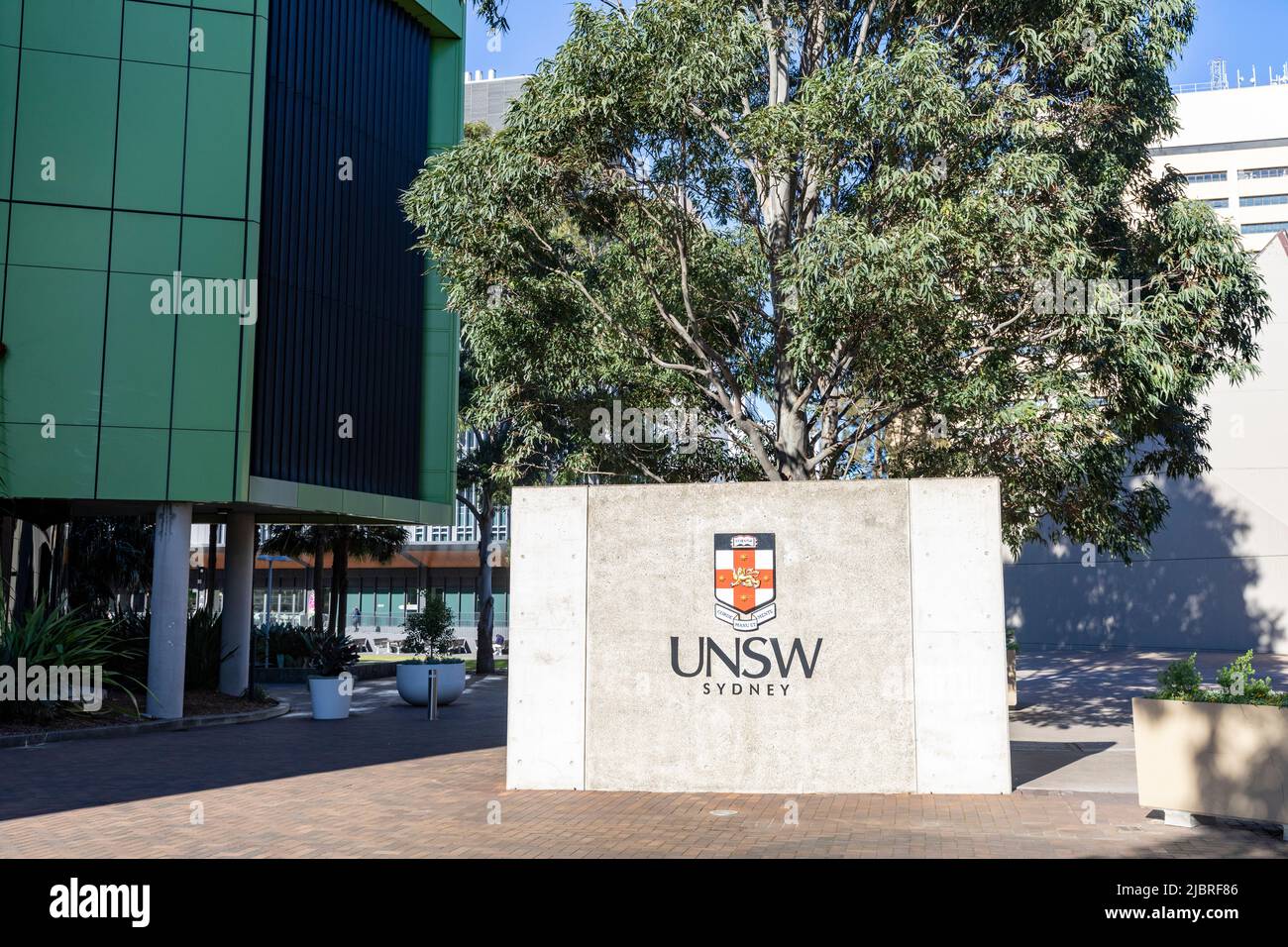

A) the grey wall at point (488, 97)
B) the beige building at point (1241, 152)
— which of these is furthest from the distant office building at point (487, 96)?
the beige building at point (1241, 152)

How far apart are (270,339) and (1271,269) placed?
1379 inches

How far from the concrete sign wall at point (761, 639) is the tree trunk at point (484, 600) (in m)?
23.3

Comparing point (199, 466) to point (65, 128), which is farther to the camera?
point (199, 466)

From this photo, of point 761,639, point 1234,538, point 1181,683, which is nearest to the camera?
point 1181,683

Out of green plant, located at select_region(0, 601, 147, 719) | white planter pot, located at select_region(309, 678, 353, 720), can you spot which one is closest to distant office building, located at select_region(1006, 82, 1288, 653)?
white planter pot, located at select_region(309, 678, 353, 720)

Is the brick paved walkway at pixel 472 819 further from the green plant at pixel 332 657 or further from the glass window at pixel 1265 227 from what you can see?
the glass window at pixel 1265 227

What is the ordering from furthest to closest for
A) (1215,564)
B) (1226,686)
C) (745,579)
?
(1215,564) < (745,579) < (1226,686)

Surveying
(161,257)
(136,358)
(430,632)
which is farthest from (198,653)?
(430,632)

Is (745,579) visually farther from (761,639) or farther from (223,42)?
(223,42)

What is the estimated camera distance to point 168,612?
66.5ft

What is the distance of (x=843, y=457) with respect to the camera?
1920 centimetres

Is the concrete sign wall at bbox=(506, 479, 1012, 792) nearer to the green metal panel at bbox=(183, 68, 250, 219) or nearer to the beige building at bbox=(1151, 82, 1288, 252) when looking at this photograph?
the green metal panel at bbox=(183, 68, 250, 219)

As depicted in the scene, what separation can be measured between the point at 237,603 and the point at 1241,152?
8746 cm
